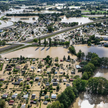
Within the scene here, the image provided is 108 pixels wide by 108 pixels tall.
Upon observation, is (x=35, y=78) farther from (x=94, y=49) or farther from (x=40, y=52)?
(x=94, y=49)

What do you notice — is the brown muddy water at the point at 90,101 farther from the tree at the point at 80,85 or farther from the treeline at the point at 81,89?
the tree at the point at 80,85

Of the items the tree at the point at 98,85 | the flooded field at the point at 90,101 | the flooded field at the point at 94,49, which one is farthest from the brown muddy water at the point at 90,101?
the flooded field at the point at 94,49

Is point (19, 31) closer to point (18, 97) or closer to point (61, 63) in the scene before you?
point (61, 63)

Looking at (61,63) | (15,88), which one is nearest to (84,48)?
(61,63)

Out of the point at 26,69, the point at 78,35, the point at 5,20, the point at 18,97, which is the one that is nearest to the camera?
the point at 18,97

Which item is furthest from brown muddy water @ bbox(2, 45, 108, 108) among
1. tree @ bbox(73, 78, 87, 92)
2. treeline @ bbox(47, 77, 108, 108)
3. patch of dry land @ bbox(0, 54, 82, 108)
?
tree @ bbox(73, 78, 87, 92)

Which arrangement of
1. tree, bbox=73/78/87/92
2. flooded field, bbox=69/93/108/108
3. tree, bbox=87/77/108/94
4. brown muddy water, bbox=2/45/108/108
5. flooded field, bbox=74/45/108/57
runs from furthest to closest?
flooded field, bbox=74/45/108/57 → tree, bbox=73/78/87/92 → tree, bbox=87/77/108/94 → brown muddy water, bbox=2/45/108/108 → flooded field, bbox=69/93/108/108

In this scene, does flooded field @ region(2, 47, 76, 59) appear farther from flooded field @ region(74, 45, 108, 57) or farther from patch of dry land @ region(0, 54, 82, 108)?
flooded field @ region(74, 45, 108, 57)

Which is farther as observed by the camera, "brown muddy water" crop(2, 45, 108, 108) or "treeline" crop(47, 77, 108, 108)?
"brown muddy water" crop(2, 45, 108, 108)
